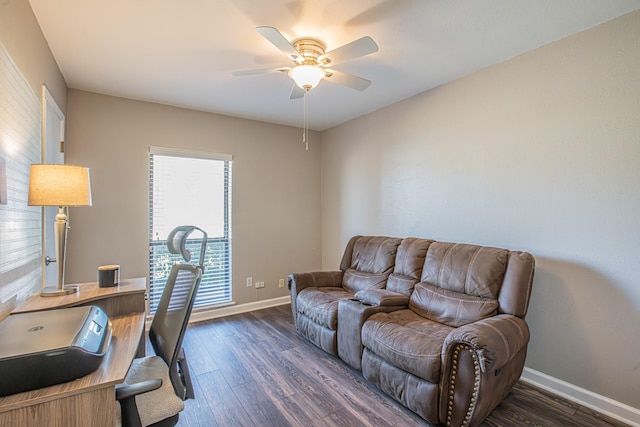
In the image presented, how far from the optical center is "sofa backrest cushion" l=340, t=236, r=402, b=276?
3.26 meters

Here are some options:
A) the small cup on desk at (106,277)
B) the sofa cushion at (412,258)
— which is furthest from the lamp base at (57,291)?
the sofa cushion at (412,258)

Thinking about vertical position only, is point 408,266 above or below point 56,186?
below

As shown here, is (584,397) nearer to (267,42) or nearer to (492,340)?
(492,340)

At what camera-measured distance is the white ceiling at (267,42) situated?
1.92m

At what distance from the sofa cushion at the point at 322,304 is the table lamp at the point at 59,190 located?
1.90 metres

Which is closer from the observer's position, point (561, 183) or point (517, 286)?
point (517, 286)

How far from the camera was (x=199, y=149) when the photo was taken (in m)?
3.85

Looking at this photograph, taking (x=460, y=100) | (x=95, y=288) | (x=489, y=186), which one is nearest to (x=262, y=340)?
(x=95, y=288)

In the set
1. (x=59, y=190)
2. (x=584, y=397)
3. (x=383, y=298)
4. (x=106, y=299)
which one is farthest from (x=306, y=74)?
(x=584, y=397)

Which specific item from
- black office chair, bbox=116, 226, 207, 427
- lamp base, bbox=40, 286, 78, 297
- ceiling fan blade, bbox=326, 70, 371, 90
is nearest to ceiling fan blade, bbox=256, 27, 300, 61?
ceiling fan blade, bbox=326, 70, 371, 90

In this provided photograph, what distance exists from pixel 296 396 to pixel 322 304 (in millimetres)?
868

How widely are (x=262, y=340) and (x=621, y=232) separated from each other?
3102 millimetres

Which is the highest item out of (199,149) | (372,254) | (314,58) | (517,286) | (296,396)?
(314,58)

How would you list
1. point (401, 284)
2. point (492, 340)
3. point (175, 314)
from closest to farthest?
point (175, 314) < point (492, 340) < point (401, 284)
